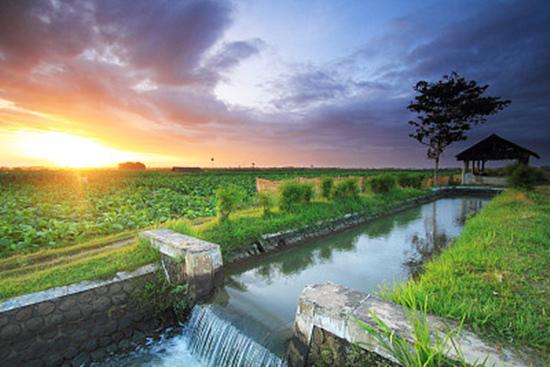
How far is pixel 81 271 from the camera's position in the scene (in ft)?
13.2

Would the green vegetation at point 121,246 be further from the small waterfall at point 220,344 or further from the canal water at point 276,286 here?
the small waterfall at point 220,344

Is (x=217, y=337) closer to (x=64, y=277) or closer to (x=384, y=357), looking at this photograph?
(x=384, y=357)

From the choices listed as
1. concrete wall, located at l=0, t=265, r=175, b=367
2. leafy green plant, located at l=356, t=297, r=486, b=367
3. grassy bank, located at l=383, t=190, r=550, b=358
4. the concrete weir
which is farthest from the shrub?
concrete wall, located at l=0, t=265, r=175, b=367

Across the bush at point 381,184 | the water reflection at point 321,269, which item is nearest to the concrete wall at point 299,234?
the water reflection at point 321,269

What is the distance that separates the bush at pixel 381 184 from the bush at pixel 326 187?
403cm

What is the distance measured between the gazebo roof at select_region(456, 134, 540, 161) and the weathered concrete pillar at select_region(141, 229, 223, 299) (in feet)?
80.4

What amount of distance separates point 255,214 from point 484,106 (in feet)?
77.3

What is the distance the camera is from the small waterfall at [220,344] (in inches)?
116

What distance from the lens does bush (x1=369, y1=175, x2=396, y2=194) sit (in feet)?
44.2

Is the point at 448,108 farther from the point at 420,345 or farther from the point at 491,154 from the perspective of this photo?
the point at 420,345

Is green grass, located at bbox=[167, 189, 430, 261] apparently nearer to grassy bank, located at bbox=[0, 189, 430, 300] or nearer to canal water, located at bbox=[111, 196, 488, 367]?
grassy bank, located at bbox=[0, 189, 430, 300]

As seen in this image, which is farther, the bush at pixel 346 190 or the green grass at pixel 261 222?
the bush at pixel 346 190

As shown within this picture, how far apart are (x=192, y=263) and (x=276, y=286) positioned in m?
1.78

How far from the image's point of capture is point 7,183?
1664 cm
